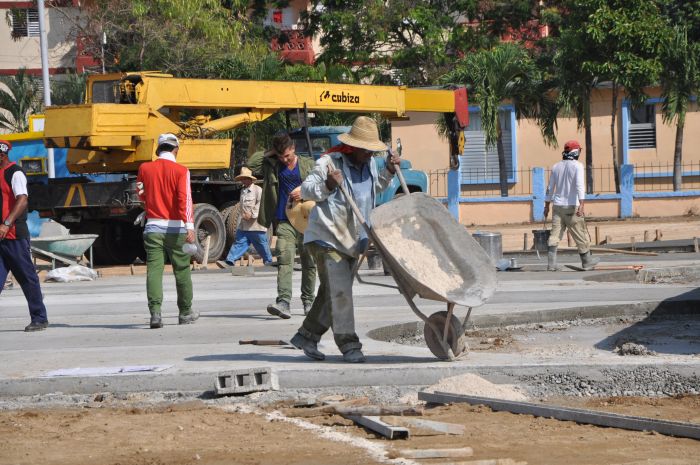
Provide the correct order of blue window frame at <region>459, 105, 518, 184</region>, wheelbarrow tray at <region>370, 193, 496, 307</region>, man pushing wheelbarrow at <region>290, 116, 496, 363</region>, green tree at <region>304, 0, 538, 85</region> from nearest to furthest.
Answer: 1. wheelbarrow tray at <region>370, 193, 496, 307</region>
2. man pushing wheelbarrow at <region>290, 116, 496, 363</region>
3. blue window frame at <region>459, 105, 518, 184</region>
4. green tree at <region>304, 0, 538, 85</region>

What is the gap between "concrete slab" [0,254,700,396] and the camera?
8.43 m

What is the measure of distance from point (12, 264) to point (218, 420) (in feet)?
16.4

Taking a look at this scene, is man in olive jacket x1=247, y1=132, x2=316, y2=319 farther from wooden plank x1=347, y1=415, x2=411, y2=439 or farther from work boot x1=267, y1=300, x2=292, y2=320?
wooden plank x1=347, y1=415, x2=411, y2=439

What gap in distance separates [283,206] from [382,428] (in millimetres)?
5585

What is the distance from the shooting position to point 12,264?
1159 cm

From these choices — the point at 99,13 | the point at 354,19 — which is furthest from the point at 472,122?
the point at 99,13

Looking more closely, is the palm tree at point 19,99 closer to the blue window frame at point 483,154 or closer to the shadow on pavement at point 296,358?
the blue window frame at point 483,154

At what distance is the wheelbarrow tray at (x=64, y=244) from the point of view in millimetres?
19828

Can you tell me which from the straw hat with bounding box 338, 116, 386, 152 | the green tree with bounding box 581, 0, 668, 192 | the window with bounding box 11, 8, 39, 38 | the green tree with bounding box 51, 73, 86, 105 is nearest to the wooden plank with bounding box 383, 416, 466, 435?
the straw hat with bounding box 338, 116, 386, 152

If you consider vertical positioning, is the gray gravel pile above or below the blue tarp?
below

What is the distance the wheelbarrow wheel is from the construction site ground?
4.1 inches

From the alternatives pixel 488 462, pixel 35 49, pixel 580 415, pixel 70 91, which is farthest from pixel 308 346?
pixel 35 49

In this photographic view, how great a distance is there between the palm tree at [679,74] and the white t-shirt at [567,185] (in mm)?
16869

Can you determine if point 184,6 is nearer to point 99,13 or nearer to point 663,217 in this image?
point 99,13
